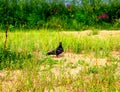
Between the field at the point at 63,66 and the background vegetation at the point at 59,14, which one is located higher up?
the background vegetation at the point at 59,14

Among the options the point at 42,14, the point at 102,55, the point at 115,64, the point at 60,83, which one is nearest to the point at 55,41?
the point at 102,55

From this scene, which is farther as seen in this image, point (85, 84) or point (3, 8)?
point (3, 8)

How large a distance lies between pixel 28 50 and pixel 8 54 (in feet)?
3.72

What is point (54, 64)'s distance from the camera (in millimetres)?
8617

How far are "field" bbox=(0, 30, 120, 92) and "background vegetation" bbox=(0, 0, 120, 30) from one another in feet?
14.7

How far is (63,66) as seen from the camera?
833cm

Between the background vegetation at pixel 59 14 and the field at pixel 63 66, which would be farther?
the background vegetation at pixel 59 14

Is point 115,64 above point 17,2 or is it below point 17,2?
below

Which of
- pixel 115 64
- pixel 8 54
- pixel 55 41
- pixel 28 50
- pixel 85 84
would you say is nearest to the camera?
pixel 85 84

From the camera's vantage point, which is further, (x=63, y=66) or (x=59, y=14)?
(x=59, y=14)

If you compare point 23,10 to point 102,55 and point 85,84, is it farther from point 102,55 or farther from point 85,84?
point 85,84

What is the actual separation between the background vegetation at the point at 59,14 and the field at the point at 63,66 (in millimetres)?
4485

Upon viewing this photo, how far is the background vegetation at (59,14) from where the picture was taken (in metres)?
16.5

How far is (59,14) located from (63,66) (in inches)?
366
